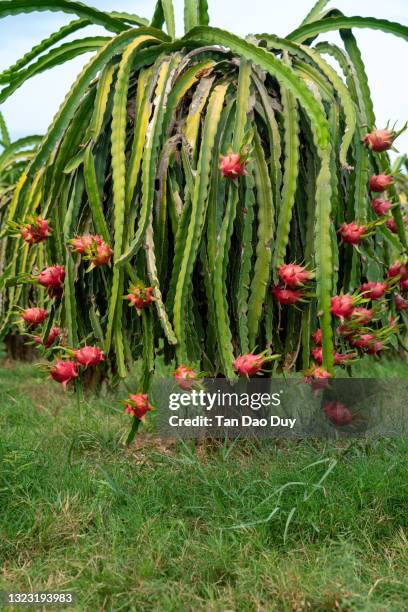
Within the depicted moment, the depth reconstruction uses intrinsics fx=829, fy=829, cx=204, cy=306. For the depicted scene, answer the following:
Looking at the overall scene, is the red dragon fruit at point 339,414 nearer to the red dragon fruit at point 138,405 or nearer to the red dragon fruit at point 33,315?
the red dragon fruit at point 138,405

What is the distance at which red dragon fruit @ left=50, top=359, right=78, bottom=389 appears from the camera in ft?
7.91

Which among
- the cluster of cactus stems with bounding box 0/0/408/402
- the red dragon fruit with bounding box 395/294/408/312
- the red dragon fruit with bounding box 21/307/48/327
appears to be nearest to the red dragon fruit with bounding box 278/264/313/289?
the cluster of cactus stems with bounding box 0/0/408/402

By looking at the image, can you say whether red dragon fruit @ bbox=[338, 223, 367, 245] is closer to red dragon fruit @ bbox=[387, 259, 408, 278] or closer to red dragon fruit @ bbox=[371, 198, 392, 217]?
red dragon fruit @ bbox=[371, 198, 392, 217]

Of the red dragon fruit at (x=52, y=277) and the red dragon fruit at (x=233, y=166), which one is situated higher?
the red dragon fruit at (x=233, y=166)

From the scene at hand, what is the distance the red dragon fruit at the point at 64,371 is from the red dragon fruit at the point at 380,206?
3.59ft

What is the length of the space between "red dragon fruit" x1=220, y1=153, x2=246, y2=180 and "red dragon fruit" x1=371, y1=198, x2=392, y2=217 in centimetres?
56

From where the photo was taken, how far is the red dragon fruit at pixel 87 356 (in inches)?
95.3

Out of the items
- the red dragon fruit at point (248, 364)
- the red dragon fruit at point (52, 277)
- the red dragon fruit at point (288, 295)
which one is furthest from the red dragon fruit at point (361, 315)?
the red dragon fruit at point (52, 277)

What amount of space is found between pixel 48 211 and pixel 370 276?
107 centimetres

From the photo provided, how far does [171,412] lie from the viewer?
328 centimetres

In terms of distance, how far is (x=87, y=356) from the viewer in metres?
2.42

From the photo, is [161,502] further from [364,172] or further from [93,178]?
[364,172]

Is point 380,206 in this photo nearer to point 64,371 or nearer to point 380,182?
point 380,182
